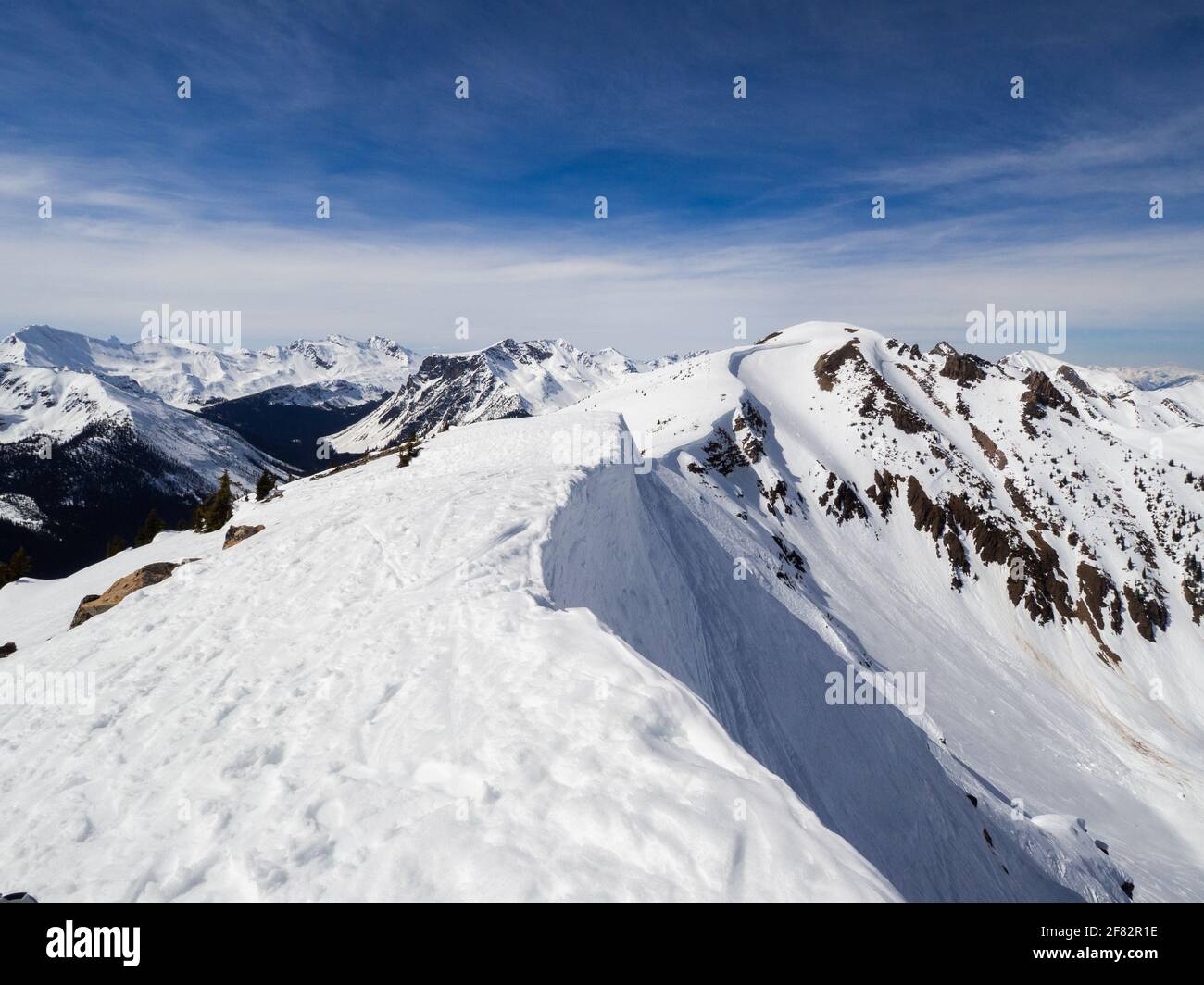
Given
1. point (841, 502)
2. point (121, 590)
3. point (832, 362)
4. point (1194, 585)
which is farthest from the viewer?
point (832, 362)

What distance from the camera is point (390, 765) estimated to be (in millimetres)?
7395

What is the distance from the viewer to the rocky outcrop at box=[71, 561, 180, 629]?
54.1ft

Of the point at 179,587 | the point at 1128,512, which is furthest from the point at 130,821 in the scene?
the point at 1128,512

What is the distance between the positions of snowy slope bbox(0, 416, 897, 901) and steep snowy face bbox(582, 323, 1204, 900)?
1001 inches

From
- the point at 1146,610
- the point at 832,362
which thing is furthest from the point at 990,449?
the point at 1146,610

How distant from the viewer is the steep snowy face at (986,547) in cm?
4331

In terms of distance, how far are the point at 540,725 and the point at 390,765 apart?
212 cm

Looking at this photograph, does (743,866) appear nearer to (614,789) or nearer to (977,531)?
(614,789)

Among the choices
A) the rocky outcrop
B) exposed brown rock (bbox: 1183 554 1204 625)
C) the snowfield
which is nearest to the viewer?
the snowfield

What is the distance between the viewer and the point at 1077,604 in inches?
2936

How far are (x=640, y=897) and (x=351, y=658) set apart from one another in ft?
24.4

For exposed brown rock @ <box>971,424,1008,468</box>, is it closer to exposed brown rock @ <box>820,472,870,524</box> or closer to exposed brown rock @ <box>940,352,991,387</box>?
exposed brown rock @ <box>940,352,991,387</box>

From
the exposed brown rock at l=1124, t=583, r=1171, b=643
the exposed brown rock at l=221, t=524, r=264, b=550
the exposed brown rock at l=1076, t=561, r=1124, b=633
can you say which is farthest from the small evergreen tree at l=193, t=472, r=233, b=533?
the exposed brown rock at l=1124, t=583, r=1171, b=643

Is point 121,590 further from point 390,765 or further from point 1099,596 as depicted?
point 1099,596
